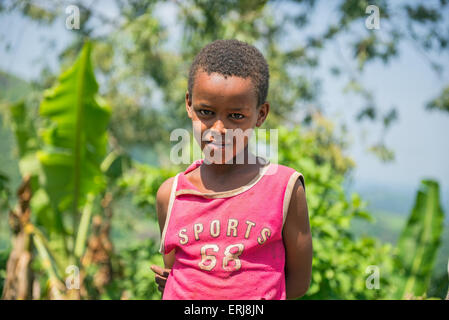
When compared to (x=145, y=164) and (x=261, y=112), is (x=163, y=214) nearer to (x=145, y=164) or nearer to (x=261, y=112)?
(x=261, y=112)

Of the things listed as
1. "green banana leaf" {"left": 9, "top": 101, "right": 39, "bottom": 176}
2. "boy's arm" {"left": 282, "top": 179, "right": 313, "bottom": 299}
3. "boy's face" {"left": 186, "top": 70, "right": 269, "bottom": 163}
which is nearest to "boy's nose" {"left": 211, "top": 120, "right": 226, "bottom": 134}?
"boy's face" {"left": 186, "top": 70, "right": 269, "bottom": 163}

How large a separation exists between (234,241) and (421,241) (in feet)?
7.95

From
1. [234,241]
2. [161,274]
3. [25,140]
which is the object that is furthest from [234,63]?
[25,140]

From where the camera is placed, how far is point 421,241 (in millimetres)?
3086

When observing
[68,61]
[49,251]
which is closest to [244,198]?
[49,251]

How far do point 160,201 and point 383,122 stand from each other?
18.6 feet

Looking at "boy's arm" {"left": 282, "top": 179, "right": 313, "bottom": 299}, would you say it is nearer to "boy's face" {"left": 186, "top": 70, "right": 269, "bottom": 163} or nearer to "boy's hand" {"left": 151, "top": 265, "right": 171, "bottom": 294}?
"boy's face" {"left": 186, "top": 70, "right": 269, "bottom": 163}

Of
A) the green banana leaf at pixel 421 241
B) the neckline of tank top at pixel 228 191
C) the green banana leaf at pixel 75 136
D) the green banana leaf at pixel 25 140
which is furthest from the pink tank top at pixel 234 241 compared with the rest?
the green banana leaf at pixel 25 140

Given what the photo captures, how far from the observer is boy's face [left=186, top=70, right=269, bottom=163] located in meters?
1.18

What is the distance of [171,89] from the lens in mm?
5934

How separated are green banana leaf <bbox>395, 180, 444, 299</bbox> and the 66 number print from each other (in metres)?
2.21

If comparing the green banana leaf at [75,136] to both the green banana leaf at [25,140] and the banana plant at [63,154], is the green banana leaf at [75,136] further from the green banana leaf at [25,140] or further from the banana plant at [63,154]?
the green banana leaf at [25,140]
